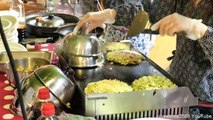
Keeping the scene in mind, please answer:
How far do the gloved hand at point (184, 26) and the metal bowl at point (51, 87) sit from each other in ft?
1.34

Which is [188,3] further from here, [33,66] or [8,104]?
[8,104]

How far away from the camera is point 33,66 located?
1262 mm

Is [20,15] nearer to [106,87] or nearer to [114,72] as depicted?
[114,72]

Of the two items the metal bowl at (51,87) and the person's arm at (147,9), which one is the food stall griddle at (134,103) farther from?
the person's arm at (147,9)

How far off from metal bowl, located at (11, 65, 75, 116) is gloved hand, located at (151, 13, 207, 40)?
409mm

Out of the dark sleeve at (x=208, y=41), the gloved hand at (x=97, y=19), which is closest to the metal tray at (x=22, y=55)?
the gloved hand at (x=97, y=19)

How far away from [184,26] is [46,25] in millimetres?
938

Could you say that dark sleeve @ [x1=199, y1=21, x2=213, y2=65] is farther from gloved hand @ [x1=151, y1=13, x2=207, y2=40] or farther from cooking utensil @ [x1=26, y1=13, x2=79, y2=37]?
cooking utensil @ [x1=26, y1=13, x2=79, y2=37]

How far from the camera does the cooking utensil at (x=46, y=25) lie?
1.73 meters

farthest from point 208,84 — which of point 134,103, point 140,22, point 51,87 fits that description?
point 51,87

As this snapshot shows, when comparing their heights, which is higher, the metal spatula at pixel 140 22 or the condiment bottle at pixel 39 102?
the metal spatula at pixel 140 22

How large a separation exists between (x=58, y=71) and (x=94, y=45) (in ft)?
0.82

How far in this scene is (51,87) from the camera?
893 mm

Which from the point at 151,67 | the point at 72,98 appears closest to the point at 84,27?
the point at 151,67
